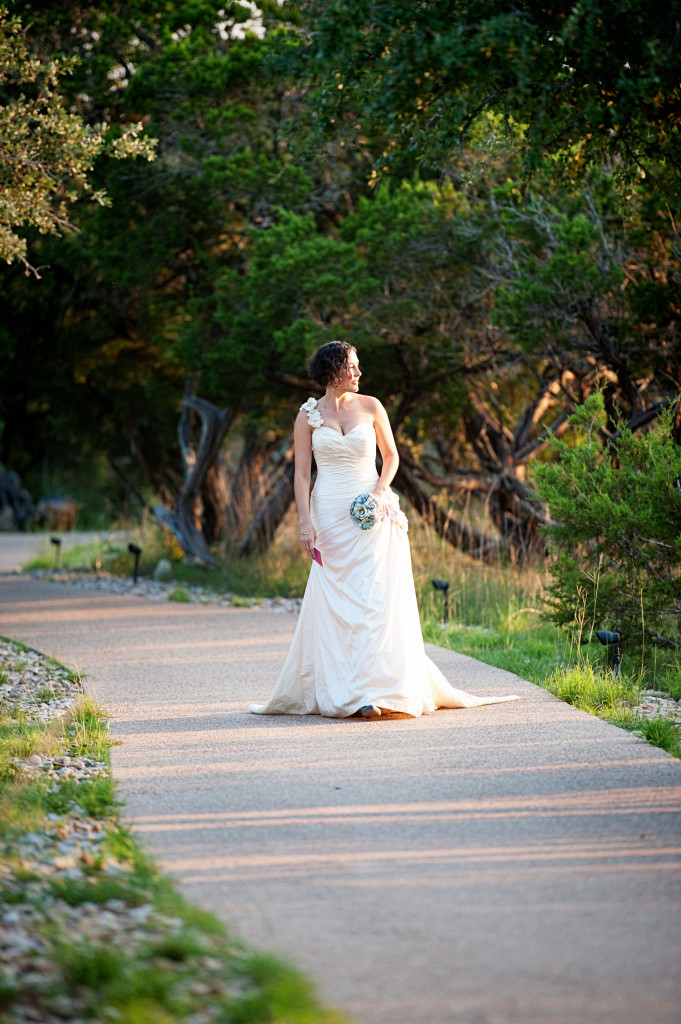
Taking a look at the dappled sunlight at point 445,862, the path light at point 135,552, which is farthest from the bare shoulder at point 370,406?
the path light at point 135,552

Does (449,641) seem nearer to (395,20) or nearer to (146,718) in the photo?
(146,718)

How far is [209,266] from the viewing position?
14875mm

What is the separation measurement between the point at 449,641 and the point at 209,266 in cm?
744

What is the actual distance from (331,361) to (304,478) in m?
0.79

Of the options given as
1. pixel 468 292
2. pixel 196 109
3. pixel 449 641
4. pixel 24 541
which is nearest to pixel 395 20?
pixel 449 641

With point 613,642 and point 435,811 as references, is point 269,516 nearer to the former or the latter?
point 613,642

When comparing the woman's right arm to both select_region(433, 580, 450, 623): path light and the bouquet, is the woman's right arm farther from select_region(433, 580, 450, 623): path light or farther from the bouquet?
select_region(433, 580, 450, 623): path light

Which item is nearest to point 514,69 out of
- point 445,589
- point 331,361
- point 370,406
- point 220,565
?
point 331,361

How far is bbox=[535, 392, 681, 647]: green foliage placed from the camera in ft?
27.3

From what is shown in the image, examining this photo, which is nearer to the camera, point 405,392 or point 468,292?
point 468,292

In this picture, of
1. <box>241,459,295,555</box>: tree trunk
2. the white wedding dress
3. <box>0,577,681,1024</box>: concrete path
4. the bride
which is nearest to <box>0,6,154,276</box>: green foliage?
the bride

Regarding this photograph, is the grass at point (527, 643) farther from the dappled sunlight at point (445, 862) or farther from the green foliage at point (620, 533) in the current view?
the dappled sunlight at point (445, 862)

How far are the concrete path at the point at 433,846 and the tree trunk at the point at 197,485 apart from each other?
30.8 feet

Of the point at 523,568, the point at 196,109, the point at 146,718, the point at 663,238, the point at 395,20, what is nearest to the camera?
the point at 395,20
